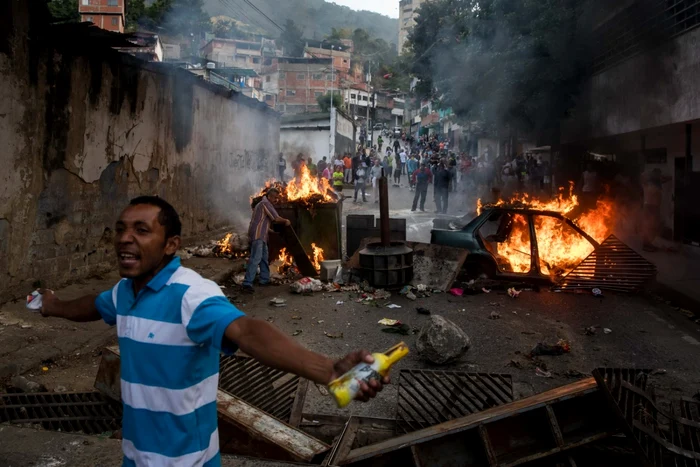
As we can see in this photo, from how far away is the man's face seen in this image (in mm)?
1985

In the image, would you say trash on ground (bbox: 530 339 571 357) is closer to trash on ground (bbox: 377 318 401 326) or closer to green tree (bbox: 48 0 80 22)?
trash on ground (bbox: 377 318 401 326)

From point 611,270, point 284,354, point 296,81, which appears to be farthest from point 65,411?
point 296,81

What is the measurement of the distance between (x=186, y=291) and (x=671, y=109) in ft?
40.2

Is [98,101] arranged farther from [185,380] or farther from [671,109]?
[671,109]

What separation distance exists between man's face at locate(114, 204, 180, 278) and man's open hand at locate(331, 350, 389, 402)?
787mm

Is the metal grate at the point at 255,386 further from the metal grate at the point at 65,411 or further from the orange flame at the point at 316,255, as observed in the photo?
the orange flame at the point at 316,255

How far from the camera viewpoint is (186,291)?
1881 millimetres

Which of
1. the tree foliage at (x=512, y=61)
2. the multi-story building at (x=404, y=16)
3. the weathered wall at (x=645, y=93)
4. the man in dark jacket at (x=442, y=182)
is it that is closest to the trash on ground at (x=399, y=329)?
the weathered wall at (x=645, y=93)

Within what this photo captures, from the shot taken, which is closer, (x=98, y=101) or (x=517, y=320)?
(x=517, y=320)

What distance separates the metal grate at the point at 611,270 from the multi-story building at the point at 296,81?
203ft

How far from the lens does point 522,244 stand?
9.47 m

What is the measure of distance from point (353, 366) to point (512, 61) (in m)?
15.9

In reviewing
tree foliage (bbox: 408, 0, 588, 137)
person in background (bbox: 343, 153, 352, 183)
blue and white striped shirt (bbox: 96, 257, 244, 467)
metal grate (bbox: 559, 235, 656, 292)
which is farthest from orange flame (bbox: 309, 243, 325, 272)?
Result: person in background (bbox: 343, 153, 352, 183)

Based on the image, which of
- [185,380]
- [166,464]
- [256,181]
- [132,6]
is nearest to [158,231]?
[185,380]
